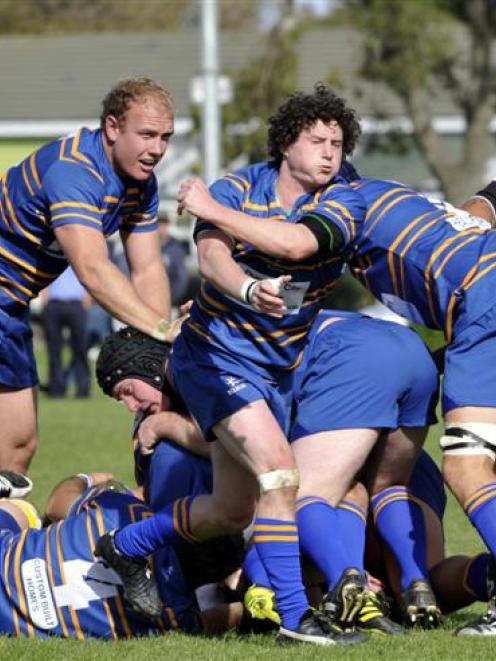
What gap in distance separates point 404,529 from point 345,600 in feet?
1.96

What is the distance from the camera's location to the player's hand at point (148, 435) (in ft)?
19.2

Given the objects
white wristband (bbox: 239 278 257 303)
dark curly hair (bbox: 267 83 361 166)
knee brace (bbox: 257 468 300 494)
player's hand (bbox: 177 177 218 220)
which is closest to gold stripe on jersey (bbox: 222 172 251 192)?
dark curly hair (bbox: 267 83 361 166)

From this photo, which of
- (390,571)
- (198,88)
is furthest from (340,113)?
(198,88)

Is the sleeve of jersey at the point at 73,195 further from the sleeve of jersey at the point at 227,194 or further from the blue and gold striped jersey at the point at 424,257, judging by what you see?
the blue and gold striped jersey at the point at 424,257

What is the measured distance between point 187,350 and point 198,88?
17582mm

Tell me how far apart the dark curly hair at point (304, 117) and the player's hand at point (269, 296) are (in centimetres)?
76

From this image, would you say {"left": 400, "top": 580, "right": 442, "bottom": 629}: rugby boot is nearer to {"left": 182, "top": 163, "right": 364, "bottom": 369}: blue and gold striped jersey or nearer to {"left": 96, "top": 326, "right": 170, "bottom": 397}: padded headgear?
{"left": 182, "top": 163, "right": 364, "bottom": 369}: blue and gold striped jersey

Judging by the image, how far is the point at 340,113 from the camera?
222 inches

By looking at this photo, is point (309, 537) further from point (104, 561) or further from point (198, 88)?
point (198, 88)

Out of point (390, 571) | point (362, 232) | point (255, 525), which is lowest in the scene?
point (390, 571)

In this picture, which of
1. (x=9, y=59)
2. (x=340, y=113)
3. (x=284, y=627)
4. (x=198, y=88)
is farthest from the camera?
(x=9, y=59)

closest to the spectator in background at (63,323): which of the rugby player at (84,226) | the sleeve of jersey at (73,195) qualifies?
the rugby player at (84,226)

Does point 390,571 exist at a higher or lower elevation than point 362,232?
lower

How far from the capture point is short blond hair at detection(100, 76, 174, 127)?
21.4 feet
